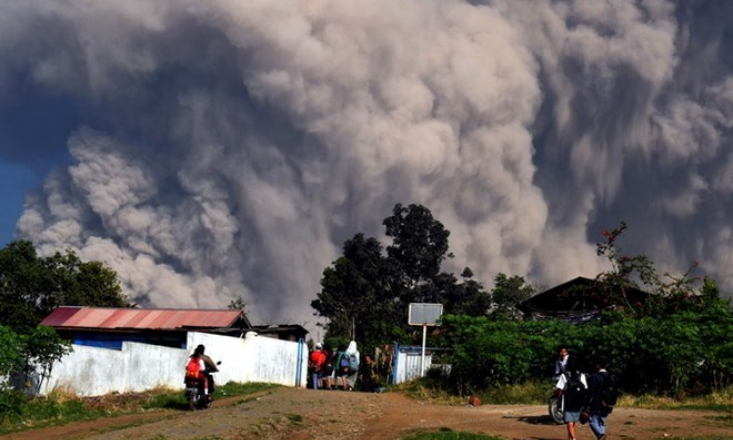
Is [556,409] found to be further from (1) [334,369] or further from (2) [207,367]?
(1) [334,369]

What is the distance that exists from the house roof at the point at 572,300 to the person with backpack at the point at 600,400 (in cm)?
2445

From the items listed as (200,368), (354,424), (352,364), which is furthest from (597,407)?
(352,364)

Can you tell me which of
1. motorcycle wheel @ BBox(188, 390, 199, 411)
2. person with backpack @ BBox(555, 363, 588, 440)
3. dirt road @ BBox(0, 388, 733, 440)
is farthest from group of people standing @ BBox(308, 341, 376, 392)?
person with backpack @ BBox(555, 363, 588, 440)

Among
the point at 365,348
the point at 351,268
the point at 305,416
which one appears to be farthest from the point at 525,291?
the point at 305,416

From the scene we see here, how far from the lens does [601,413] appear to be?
15789mm

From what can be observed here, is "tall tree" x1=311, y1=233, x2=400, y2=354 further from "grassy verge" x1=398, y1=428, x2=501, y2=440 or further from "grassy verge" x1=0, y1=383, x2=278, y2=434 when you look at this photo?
"grassy verge" x1=398, y1=428, x2=501, y2=440

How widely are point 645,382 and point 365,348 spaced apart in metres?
25.0

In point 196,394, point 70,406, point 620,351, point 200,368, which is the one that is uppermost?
point 620,351

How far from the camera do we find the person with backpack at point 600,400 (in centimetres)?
1570

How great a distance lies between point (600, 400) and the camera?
1570 cm

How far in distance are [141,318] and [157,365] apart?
16.0 meters

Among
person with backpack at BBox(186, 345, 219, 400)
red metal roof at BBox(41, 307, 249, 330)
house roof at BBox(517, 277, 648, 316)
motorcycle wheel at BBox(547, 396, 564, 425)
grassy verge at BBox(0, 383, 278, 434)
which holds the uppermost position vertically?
house roof at BBox(517, 277, 648, 316)

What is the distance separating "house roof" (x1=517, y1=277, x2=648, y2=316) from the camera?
1634 inches

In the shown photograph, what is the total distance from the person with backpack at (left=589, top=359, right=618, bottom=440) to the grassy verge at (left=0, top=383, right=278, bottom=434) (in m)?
11.7
